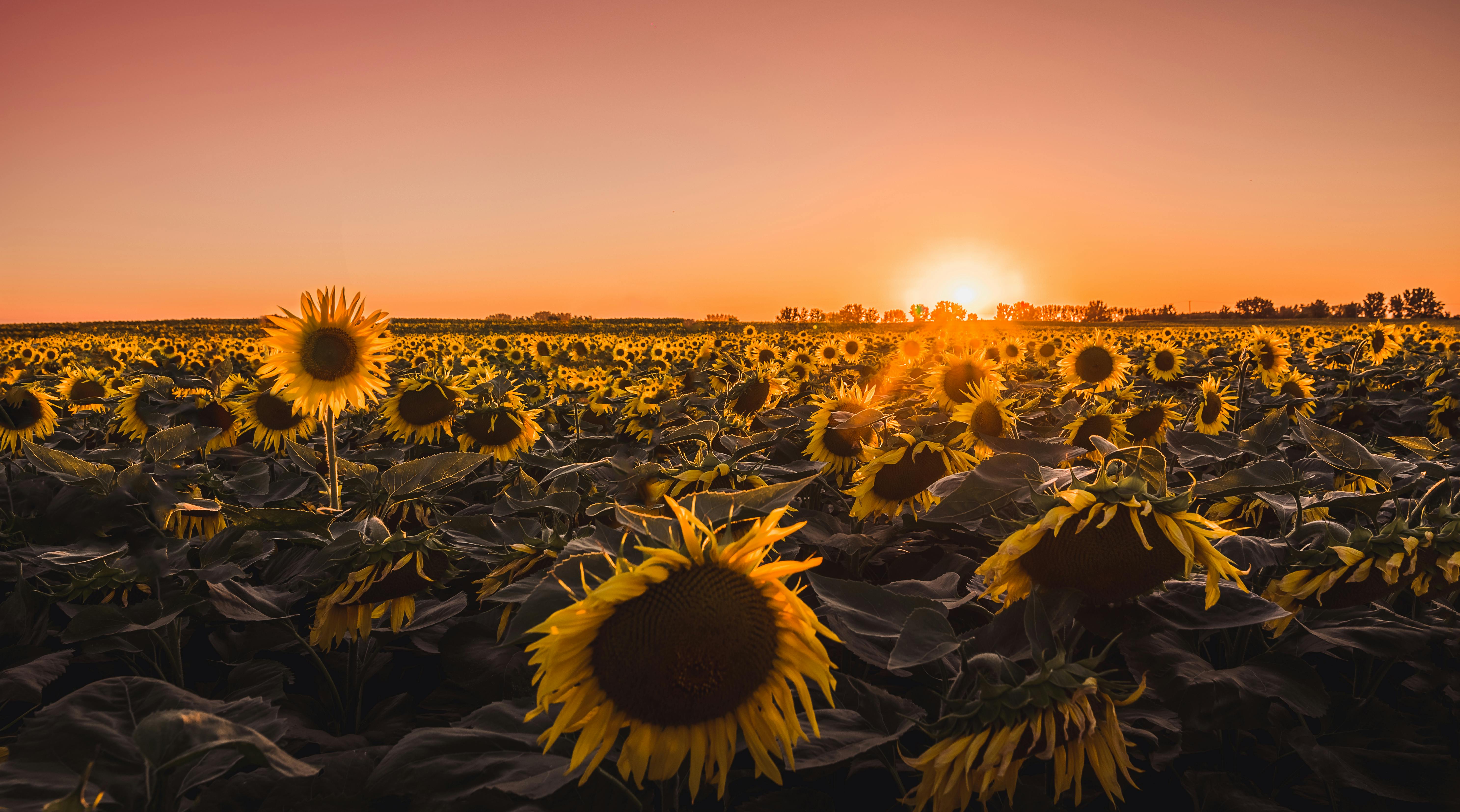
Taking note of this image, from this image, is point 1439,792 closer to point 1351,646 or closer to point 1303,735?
point 1303,735

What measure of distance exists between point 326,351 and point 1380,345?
14.9 m

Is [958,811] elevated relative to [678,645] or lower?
lower

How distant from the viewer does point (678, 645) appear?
121cm

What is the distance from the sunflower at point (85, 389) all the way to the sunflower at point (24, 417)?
0.78m

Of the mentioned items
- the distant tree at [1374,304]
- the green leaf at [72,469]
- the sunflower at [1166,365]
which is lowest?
the green leaf at [72,469]

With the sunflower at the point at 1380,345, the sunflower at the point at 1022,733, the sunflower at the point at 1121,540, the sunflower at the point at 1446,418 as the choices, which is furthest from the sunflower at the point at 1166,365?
the sunflower at the point at 1022,733

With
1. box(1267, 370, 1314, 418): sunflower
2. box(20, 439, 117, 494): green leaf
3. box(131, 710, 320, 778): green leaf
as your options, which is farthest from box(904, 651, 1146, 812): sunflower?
box(1267, 370, 1314, 418): sunflower

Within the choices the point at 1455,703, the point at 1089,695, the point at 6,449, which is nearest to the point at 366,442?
the point at 6,449

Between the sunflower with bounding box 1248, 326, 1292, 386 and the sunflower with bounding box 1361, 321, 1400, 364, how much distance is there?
4281mm

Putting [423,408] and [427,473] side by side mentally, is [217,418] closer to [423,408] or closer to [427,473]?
[423,408]

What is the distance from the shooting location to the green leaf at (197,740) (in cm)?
98

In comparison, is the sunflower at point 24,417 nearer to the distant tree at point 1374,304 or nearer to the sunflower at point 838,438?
the sunflower at point 838,438

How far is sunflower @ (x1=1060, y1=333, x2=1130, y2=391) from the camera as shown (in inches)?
276

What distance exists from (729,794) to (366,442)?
3869 mm
